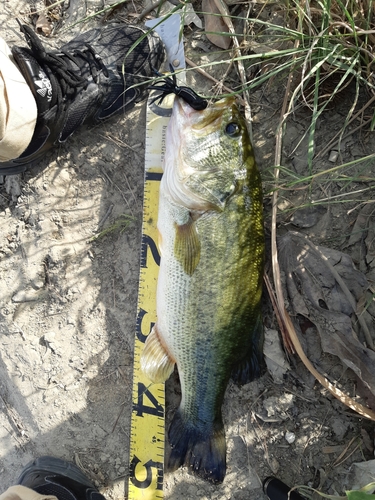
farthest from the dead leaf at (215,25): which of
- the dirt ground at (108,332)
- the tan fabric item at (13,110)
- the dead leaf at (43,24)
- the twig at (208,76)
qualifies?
the tan fabric item at (13,110)

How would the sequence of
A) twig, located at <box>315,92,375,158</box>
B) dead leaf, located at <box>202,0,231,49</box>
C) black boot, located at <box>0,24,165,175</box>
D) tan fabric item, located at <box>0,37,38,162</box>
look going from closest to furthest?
tan fabric item, located at <box>0,37,38,162</box>, black boot, located at <box>0,24,165,175</box>, twig, located at <box>315,92,375,158</box>, dead leaf, located at <box>202,0,231,49</box>

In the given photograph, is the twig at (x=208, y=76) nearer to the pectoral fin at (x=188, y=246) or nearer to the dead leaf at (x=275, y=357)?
the pectoral fin at (x=188, y=246)

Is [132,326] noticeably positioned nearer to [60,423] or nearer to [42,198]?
[60,423]

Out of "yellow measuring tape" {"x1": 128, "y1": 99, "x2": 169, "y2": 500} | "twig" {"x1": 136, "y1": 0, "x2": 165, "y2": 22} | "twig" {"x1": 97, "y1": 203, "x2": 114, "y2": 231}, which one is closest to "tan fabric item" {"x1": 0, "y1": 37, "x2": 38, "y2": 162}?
"twig" {"x1": 97, "y1": 203, "x2": 114, "y2": 231}

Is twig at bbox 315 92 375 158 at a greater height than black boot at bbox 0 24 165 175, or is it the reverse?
black boot at bbox 0 24 165 175

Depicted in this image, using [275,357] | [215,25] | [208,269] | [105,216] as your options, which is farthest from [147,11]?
[275,357]

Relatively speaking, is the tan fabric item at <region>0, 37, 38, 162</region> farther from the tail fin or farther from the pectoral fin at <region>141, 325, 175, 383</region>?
the tail fin
